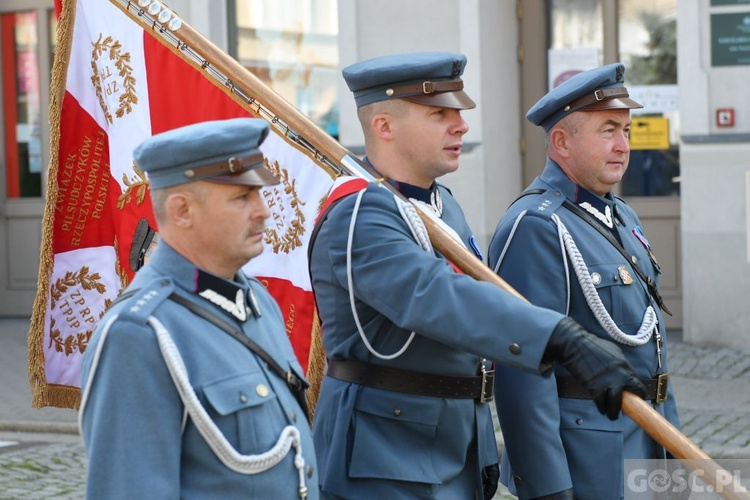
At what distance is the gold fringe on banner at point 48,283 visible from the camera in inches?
146

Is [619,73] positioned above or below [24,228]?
above

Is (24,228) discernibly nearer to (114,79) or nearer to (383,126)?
(114,79)

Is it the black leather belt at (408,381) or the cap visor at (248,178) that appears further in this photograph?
the black leather belt at (408,381)

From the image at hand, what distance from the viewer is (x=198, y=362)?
253 centimetres

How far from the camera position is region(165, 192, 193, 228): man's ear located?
8.54 ft

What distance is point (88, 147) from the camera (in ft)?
12.8

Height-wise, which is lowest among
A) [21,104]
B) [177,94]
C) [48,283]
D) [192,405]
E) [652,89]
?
[192,405]

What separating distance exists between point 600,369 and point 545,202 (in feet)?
4.00

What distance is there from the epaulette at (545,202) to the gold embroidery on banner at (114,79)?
1.21 meters

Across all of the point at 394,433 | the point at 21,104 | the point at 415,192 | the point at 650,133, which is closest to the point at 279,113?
the point at 415,192

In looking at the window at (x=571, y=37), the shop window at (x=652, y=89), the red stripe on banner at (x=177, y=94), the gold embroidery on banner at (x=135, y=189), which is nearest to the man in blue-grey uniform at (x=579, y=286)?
the red stripe on banner at (x=177, y=94)

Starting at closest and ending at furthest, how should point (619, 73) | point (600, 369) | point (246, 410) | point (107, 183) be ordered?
point (246, 410) → point (600, 369) → point (107, 183) → point (619, 73)

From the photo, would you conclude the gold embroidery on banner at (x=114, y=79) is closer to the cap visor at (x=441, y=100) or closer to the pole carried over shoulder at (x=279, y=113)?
the pole carried over shoulder at (x=279, y=113)

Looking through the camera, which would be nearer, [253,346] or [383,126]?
[253,346]
